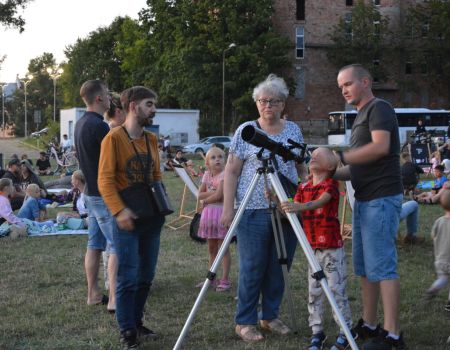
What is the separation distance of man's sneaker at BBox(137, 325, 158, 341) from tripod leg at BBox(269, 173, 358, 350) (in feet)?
4.95

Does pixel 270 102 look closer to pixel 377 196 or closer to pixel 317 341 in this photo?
pixel 377 196

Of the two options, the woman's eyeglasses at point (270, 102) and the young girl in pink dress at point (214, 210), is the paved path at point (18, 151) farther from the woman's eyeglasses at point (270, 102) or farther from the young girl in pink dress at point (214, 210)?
the woman's eyeglasses at point (270, 102)

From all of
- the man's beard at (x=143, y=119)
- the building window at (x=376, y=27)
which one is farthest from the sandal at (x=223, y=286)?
the building window at (x=376, y=27)

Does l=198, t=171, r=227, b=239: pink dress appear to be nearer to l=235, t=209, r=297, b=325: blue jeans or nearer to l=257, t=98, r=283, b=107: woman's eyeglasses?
l=235, t=209, r=297, b=325: blue jeans

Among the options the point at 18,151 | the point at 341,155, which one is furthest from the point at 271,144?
the point at 18,151

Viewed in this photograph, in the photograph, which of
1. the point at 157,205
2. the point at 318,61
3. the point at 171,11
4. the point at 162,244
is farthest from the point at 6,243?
the point at 318,61

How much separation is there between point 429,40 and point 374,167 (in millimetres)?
53482

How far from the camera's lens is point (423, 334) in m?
4.96

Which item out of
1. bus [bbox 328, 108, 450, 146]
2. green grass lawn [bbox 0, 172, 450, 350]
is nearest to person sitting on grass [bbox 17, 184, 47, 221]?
green grass lawn [bbox 0, 172, 450, 350]

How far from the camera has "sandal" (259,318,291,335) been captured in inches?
196

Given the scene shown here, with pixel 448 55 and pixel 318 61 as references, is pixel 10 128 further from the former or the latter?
pixel 448 55

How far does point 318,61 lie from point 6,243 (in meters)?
47.8

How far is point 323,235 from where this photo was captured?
467 centimetres

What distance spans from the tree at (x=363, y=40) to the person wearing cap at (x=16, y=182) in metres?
41.7
